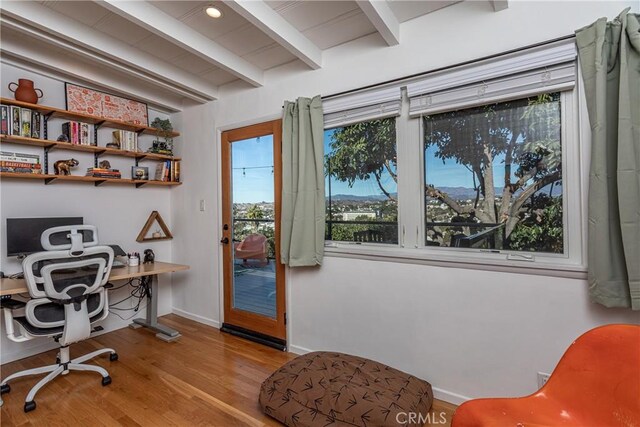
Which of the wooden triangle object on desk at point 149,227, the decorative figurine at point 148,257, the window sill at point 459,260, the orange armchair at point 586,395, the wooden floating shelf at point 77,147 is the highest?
the wooden floating shelf at point 77,147

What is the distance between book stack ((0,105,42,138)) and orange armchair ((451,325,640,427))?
3441 millimetres

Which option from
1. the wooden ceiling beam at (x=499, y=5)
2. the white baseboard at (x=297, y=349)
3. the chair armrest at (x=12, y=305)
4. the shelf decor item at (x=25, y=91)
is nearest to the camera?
the wooden ceiling beam at (x=499, y=5)

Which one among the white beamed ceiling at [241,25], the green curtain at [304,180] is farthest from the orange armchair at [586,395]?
the white beamed ceiling at [241,25]

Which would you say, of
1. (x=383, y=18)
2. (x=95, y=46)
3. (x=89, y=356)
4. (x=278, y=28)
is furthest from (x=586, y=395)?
(x=95, y=46)

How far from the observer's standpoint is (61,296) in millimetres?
2039

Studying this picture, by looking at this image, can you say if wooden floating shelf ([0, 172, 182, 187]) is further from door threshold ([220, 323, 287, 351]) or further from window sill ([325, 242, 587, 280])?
window sill ([325, 242, 587, 280])

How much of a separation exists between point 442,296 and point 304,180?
1314 millimetres

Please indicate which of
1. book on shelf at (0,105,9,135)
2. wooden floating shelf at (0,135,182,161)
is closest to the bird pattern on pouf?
wooden floating shelf at (0,135,182,161)

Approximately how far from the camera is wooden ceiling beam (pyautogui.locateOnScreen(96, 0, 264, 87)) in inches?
74.5

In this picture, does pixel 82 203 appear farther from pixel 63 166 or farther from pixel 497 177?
pixel 497 177

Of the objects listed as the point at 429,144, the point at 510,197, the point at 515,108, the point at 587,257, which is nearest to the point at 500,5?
the point at 515,108

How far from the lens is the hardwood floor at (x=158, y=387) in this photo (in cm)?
185

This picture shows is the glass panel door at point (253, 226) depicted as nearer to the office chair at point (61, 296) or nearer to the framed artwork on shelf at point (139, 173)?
the framed artwork on shelf at point (139, 173)

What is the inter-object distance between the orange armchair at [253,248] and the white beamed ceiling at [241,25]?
4.96 feet
